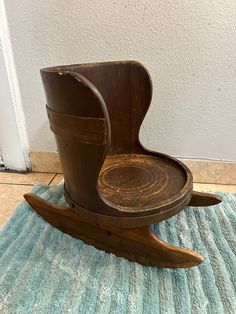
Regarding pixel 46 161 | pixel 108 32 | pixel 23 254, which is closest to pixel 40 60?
pixel 108 32

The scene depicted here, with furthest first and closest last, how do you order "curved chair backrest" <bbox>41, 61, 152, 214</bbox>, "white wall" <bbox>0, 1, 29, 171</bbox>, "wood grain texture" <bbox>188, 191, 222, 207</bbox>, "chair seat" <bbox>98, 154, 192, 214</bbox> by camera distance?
"white wall" <bbox>0, 1, 29, 171</bbox> < "wood grain texture" <bbox>188, 191, 222, 207</bbox> < "chair seat" <bbox>98, 154, 192, 214</bbox> < "curved chair backrest" <bbox>41, 61, 152, 214</bbox>

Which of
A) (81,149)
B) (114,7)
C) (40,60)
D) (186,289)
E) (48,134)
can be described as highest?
(114,7)

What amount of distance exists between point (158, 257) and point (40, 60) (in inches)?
27.2

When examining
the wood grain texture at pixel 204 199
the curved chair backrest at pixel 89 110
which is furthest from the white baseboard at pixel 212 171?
the curved chair backrest at pixel 89 110

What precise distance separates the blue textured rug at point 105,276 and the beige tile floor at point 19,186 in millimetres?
106

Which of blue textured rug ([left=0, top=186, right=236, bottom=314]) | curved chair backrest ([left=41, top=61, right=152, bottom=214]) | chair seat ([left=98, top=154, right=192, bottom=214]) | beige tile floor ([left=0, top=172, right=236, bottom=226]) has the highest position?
curved chair backrest ([left=41, top=61, right=152, bottom=214])

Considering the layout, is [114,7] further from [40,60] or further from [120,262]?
[120,262]

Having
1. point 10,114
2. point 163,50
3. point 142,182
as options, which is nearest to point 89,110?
point 142,182

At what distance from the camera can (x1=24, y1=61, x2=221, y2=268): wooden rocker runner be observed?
1.62ft

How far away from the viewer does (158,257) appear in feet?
1.94

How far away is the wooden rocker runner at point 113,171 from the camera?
493mm

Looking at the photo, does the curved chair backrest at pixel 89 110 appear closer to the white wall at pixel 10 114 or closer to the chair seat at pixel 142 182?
the chair seat at pixel 142 182

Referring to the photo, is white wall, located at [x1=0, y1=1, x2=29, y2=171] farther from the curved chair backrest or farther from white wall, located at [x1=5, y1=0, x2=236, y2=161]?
the curved chair backrest

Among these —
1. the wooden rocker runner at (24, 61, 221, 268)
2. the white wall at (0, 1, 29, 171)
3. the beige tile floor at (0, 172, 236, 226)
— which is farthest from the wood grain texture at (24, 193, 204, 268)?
the white wall at (0, 1, 29, 171)
